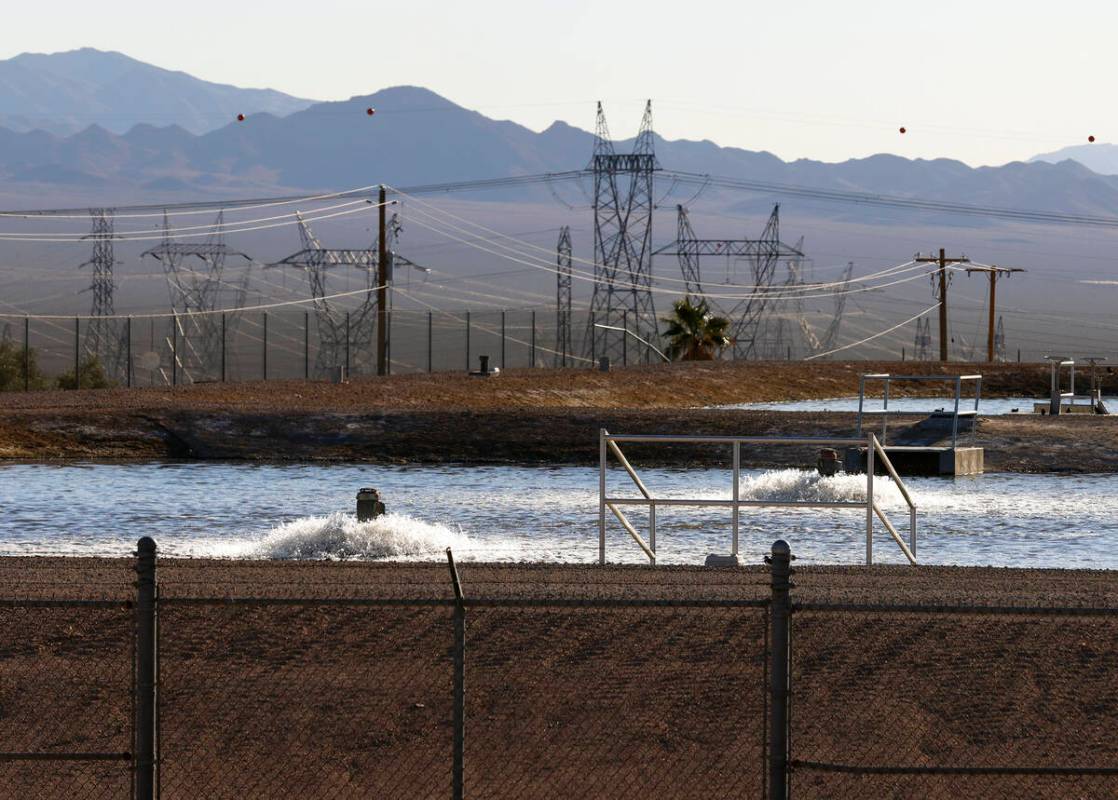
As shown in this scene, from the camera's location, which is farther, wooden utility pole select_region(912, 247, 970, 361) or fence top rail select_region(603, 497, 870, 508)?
wooden utility pole select_region(912, 247, 970, 361)

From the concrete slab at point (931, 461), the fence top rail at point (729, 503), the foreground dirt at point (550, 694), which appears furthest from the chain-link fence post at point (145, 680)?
the concrete slab at point (931, 461)

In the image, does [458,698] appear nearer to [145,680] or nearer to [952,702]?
[145,680]

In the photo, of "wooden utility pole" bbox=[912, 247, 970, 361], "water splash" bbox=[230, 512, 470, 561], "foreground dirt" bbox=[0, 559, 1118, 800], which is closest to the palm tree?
"wooden utility pole" bbox=[912, 247, 970, 361]

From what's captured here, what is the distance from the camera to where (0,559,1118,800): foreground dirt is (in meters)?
13.1

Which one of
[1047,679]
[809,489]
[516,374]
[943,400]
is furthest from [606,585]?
[943,400]

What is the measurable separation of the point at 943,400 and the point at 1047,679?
200 feet

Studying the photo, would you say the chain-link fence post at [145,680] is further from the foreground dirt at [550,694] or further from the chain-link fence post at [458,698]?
the chain-link fence post at [458,698]

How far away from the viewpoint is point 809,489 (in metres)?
34.9

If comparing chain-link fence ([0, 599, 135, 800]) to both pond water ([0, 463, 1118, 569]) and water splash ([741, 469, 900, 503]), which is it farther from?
water splash ([741, 469, 900, 503])

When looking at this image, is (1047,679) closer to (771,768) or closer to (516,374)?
(771,768)

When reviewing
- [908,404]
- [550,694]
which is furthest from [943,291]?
[550,694]

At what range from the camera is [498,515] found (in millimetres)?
31406

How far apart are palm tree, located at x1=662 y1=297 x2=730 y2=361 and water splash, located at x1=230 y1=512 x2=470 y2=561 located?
2320 inches

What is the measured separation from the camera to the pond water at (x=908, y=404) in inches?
2601
